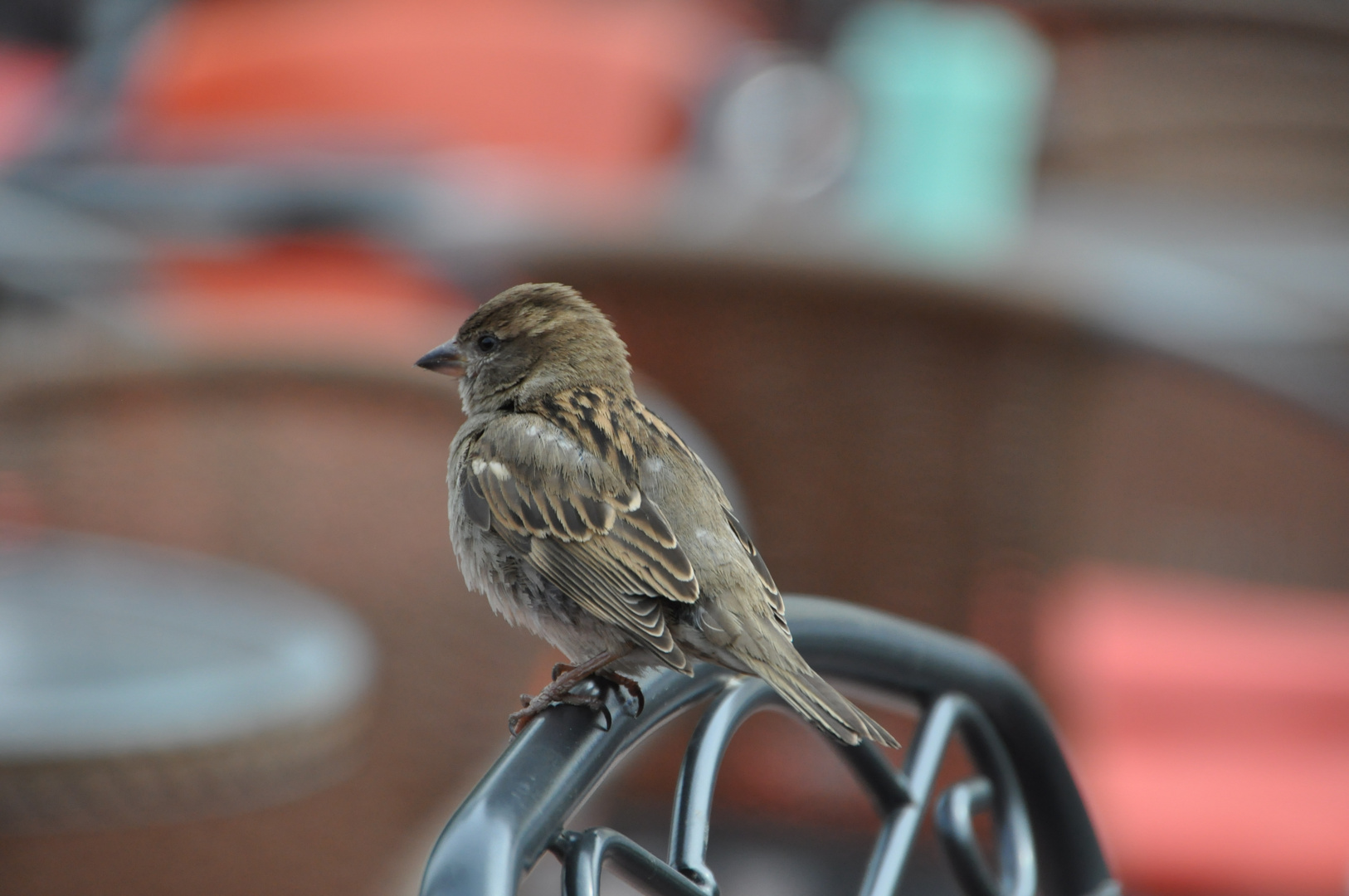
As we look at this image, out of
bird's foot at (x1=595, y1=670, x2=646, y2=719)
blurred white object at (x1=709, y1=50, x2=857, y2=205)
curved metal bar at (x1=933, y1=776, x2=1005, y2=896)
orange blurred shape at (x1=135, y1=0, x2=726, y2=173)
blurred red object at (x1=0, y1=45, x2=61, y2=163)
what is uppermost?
blurred white object at (x1=709, y1=50, x2=857, y2=205)

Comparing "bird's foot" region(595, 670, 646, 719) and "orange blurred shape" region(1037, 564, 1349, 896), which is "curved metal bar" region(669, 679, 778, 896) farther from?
"orange blurred shape" region(1037, 564, 1349, 896)

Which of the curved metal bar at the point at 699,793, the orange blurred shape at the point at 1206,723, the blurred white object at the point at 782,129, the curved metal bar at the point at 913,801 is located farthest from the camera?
the blurred white object at the point at 782,129

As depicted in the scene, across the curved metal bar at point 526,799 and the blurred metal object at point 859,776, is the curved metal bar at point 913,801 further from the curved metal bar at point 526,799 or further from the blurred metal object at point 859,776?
the curved metal bar at point 526,799

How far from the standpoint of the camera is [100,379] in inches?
106

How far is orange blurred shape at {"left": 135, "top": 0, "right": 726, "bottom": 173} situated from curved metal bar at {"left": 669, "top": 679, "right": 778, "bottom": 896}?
3956 mm

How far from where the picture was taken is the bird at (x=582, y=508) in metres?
1.26

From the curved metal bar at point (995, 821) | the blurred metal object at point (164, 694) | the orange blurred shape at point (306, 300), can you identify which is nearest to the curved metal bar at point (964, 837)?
the curved metal bar at point (995, 821)

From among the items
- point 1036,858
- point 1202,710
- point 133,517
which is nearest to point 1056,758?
point 1036,858

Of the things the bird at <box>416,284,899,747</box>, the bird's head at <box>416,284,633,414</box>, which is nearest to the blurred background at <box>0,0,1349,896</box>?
the bird at <box>416,284,899,747</box>

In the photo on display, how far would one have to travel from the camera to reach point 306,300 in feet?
13.4

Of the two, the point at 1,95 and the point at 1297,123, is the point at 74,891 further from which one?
the point at 1297,123

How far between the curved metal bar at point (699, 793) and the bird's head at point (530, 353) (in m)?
0.47

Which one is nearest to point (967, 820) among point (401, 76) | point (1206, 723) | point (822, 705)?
point (822, 705)

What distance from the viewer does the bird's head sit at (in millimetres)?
1412
